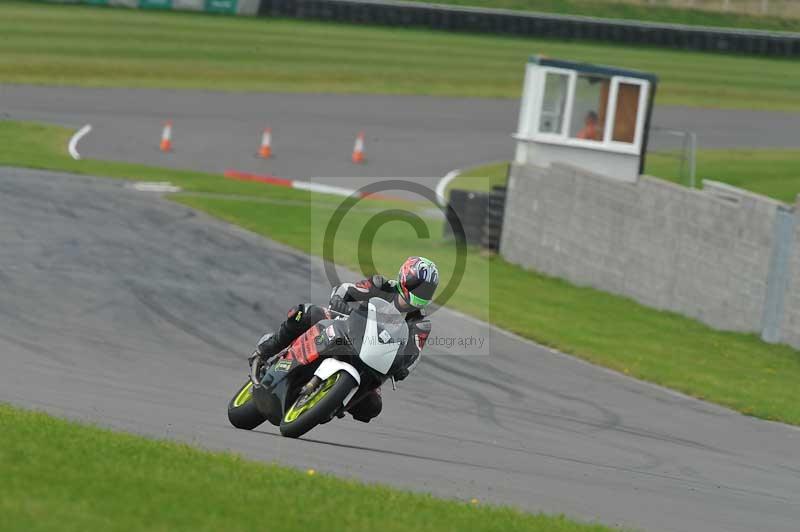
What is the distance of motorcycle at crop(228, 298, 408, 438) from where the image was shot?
33.1ft

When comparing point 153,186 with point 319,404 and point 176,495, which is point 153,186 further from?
point 176,495

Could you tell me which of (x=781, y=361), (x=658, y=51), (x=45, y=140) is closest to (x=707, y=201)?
(x=781, y=361)

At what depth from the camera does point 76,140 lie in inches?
1324

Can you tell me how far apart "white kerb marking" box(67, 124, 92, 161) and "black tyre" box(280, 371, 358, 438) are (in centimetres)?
2162

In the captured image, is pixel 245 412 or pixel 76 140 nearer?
pixel 245 412

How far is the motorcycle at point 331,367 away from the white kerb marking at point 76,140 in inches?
844

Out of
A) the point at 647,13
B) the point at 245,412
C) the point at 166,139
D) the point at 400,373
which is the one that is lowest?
the point at 166,139

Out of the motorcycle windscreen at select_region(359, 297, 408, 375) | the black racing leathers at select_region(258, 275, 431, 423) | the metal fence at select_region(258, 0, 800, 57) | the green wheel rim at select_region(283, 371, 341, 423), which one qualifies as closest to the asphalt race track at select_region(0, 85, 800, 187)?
the metal fence at select_region(258, 0, 800, 57)

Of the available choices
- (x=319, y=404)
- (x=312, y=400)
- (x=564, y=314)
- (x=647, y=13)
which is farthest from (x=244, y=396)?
(x=647, y=13)

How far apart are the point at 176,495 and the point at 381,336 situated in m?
3.07

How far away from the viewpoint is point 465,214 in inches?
1005

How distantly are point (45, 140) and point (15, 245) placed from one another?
14.0 metres

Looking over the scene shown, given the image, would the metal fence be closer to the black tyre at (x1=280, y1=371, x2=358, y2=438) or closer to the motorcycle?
the motorcycle

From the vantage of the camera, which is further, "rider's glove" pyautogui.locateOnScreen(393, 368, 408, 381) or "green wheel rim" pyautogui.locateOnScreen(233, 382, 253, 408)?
"green wheel rim" pyautogui.locateOnScreen(233, 382, 253, 408)
